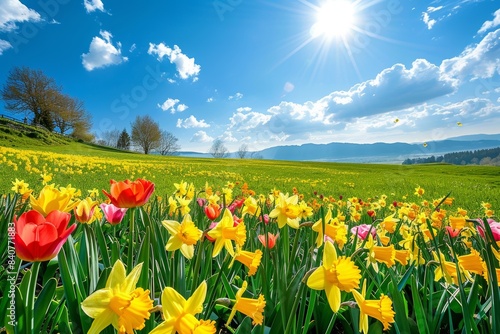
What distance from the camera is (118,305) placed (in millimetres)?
651

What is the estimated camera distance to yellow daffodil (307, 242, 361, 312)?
30.5 inches

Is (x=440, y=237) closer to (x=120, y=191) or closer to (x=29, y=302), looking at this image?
(x=120, y=191)

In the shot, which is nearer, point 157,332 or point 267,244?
point 157,332

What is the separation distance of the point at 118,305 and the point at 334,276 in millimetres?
533

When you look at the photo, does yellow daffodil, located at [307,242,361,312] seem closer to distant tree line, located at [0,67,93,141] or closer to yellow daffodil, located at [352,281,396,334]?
yellow daffodil, located at [352,281,396,334]

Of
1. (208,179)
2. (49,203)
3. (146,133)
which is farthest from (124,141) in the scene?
(49,203)

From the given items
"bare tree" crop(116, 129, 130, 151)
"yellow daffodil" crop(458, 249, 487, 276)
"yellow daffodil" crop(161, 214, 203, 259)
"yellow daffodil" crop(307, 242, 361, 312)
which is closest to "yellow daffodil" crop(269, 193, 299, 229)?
"yellow daffodil" crop(161, 214, 203, 259)

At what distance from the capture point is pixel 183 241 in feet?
3.36

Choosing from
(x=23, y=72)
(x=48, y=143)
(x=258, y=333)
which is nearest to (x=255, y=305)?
(x=258, y=333)

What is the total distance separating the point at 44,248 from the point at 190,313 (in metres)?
0.40

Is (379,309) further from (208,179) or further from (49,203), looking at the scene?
(208,179)

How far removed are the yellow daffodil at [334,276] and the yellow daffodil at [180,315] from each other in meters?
0.30

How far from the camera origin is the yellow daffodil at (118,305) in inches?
25.6

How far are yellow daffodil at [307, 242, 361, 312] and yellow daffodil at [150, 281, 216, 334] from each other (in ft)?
0.98
